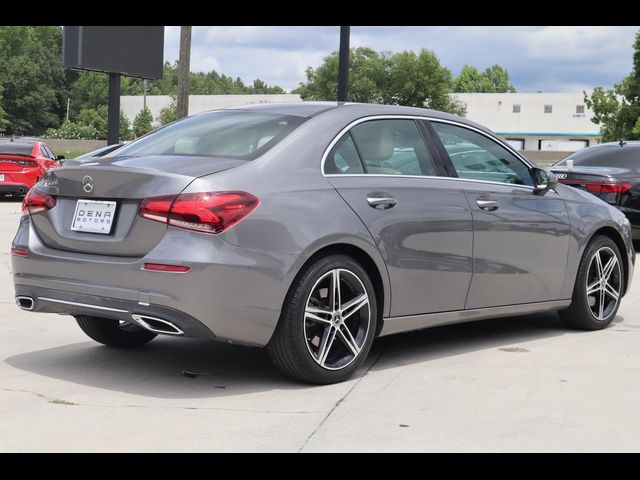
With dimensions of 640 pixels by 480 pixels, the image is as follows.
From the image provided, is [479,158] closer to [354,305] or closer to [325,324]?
[354,305]

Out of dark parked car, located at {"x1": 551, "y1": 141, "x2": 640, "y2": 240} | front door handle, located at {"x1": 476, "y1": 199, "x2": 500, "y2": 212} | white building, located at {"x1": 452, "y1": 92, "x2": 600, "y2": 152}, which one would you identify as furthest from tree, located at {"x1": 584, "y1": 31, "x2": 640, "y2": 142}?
front door handle, located at {"x1": 476, "y1": 199, "x2": 500, "y2": 212}

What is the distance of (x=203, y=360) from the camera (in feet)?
20.5

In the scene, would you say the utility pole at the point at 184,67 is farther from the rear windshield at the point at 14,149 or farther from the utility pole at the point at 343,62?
the utility pole at the point at 343,62

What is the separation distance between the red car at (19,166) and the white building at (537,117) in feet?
264

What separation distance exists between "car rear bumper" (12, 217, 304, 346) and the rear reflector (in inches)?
0.8

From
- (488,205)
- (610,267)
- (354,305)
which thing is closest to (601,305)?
(610,267)

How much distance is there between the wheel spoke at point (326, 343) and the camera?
551cm

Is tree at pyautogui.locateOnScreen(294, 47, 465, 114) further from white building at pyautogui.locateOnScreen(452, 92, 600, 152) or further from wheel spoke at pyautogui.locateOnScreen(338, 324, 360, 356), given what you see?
wheel spoke at pyautogui.locateOnScreen(338, 324, 360, 356)

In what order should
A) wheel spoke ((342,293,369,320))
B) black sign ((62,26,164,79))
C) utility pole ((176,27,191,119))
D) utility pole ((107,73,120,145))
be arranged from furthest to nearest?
1. utility pole ((176,27,191,119))
2. utility pole ((107,73,120,145))
3. black sign ((62,26,164,79))
4. wheel spoke ((342,293,369,320))

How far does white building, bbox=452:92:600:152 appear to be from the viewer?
99.2 m

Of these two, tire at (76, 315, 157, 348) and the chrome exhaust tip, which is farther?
tire at (76, 315, 157, 348)
